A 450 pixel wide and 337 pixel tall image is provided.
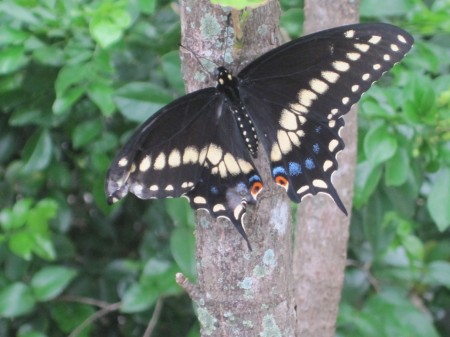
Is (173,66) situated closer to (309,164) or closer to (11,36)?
(11,36)

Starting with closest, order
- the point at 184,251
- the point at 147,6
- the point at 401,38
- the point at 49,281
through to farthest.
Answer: the point at 401,38
the point at 147,6
the point at 184,251
the point at 49,281

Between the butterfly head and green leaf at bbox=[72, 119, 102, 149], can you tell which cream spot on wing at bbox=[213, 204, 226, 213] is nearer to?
the butterfly head

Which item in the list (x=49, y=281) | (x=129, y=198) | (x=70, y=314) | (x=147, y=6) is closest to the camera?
(x=147, y=6)

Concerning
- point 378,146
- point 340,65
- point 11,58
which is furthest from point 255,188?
point 11,58

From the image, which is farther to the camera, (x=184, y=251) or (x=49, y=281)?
(x=49, y=281)

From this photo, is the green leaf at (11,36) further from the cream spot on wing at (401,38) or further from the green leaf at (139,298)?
the cream spot on wing at (401,38)

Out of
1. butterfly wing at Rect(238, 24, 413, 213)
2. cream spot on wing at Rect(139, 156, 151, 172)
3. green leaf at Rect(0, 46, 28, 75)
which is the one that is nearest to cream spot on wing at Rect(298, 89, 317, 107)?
butterfly wing at Rect(238, 24, 413, 213)

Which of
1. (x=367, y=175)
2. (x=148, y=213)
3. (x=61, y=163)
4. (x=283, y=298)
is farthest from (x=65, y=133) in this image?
(x=283, y=298)
